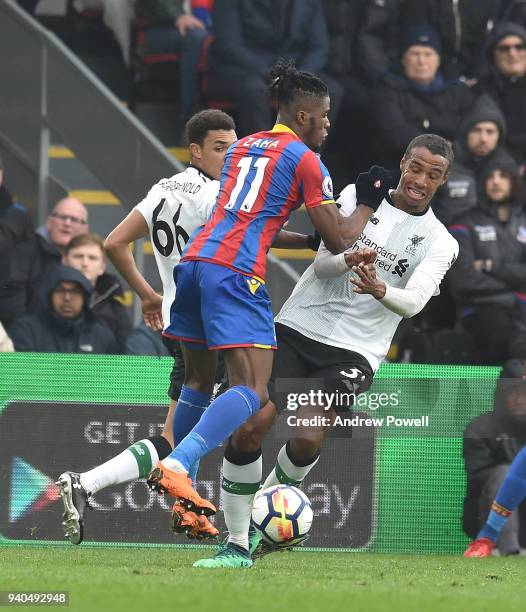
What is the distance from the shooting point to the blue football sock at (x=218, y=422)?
20.9ft

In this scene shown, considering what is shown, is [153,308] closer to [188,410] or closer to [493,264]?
[188,410]

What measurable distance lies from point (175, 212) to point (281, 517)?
172cm

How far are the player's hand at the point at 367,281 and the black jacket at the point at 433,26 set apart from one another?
5.38 meters

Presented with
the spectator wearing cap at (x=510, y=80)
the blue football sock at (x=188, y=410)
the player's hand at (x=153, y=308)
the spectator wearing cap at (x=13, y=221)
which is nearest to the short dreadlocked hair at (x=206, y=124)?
the player's hand at (x=153, y=308)

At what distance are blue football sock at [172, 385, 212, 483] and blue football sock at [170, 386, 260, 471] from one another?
1.95ft

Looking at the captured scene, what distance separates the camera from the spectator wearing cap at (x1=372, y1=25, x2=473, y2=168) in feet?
38.5

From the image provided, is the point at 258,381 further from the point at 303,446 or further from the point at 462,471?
the point at 462,471

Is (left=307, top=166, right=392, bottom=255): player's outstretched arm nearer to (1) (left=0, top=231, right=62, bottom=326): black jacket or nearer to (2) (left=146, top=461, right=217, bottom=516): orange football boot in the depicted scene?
(2) (left=146, top=461, right=217, bottom=516): orange football boot

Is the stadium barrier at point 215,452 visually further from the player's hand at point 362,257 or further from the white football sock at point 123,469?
the player's hand at point 362,257

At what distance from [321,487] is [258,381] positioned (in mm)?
2686

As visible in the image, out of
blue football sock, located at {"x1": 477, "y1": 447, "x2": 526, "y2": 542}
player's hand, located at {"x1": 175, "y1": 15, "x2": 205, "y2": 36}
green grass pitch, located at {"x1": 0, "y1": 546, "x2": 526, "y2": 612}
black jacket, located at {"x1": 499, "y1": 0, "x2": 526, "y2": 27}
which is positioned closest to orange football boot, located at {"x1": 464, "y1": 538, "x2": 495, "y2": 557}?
blue football sock, located at {"x1": 477, "y1": 447, "x2": 526, "y2": 542}

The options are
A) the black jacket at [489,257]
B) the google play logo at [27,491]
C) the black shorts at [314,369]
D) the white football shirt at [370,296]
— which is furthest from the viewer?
the black jacket at [489,257]

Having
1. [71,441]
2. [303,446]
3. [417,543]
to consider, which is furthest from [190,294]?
[417,543]

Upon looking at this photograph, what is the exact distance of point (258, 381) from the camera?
655cm
